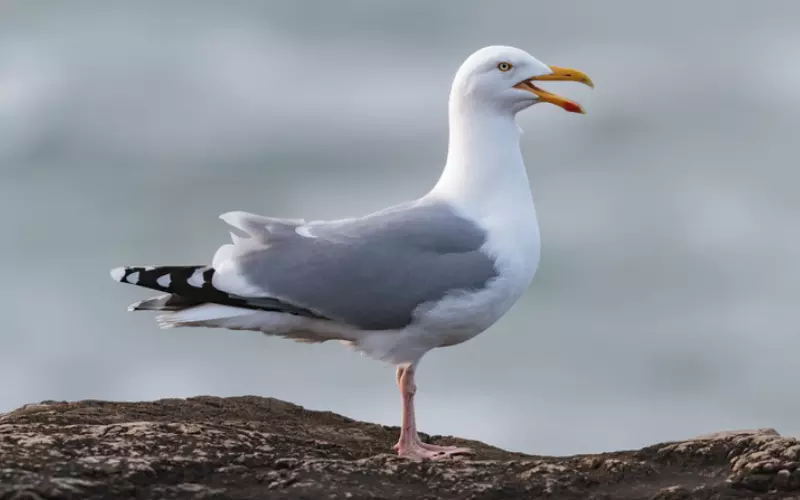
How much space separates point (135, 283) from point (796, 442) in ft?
14.9

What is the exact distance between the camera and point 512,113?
32.6ft

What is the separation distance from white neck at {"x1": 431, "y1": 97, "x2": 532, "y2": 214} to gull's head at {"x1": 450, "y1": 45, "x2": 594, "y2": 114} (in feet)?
0.24

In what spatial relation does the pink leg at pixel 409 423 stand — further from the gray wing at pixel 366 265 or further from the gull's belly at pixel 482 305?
the gray wing at pixel 366 265

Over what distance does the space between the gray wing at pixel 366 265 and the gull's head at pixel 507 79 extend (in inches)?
38.8

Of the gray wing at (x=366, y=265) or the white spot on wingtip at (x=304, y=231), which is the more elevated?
the white spot on wingtip at (x=304, y=231)

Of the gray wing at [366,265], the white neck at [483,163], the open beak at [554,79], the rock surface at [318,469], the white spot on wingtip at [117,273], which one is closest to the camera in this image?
the rock surface at [318,469]

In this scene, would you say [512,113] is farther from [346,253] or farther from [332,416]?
[332,416]

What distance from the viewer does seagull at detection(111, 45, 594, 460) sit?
29.9ft

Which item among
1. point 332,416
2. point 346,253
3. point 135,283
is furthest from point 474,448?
point 135,283

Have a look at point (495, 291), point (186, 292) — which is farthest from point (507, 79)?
point (186, 292)

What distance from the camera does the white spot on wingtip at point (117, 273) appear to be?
9.38 m

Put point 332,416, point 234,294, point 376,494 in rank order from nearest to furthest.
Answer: point 376,494, point 234,294, point 332,416

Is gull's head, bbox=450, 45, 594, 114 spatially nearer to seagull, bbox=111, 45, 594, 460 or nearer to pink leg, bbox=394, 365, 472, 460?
seagull, bbox=111, 45, 594, 460

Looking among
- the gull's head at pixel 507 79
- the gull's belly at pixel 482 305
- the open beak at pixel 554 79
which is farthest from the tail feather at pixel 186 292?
the open beak at pixel 554 79
